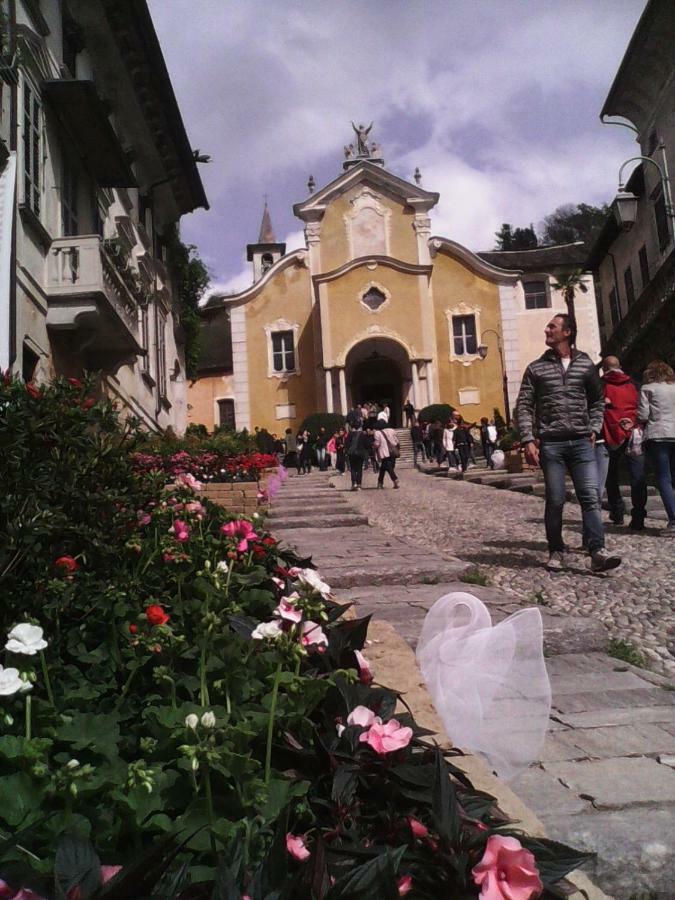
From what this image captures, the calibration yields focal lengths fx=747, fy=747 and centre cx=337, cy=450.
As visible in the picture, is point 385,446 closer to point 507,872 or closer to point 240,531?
point 240,531

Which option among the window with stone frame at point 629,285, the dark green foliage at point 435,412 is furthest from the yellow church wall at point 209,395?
the window with stone frame at point 629,285

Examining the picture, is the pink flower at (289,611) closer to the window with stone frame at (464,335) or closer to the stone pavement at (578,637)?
the stone pavement at (578,637)

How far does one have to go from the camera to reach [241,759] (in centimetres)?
141

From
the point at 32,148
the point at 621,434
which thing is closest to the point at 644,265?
the point at 621,434

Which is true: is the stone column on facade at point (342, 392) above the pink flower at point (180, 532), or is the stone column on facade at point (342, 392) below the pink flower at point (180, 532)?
above

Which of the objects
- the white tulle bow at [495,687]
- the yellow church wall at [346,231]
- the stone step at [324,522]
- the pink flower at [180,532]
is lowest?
the stone step at [324,522]

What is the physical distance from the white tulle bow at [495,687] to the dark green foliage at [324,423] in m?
28.2

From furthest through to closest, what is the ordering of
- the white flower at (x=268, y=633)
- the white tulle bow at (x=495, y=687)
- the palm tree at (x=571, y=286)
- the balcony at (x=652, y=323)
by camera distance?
the palm tree at (x=571, y=286)
the balcony at (x=652, y=323)
the white tulle bow at (x=495, y=687)
the white flower at (x=268, y=633)

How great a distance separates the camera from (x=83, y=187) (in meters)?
14.4

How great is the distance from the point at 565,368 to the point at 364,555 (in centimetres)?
218

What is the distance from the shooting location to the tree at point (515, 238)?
2672 inches

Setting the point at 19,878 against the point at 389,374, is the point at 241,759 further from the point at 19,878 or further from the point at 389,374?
the point at 389,374

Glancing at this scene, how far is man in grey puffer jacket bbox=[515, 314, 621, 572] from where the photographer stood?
5824mm

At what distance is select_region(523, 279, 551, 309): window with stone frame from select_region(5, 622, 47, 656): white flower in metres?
40.3
